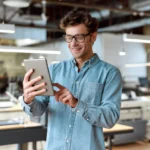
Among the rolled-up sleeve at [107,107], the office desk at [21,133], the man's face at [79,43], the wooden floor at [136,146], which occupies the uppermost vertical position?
the man's face at [79,43]

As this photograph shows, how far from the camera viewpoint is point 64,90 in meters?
1.26

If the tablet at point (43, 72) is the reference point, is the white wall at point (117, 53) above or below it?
below

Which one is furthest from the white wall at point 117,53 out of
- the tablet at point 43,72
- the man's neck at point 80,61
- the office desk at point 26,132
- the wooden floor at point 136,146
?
the tablet at point 43,72

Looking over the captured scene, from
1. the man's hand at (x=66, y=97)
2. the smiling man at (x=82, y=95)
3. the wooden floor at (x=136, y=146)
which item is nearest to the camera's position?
the man's hand at (x=66, y=97)

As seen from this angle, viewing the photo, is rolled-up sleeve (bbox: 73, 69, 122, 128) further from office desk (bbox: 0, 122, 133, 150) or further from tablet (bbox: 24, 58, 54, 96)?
office desk (bbox: 0, 122, 133, 150)

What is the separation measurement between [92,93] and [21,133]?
7.58ft

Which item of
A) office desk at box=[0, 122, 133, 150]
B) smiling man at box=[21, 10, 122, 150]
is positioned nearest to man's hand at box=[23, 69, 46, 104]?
smiling man at box=[21, 10, 122, 150]

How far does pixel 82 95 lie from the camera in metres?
1.39

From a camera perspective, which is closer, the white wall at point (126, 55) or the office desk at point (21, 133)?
the office desk at point (21, 133)

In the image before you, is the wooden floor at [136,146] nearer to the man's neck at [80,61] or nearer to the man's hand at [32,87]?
the man's neck at [80,61]

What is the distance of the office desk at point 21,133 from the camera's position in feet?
11.1

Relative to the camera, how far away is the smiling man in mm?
1359

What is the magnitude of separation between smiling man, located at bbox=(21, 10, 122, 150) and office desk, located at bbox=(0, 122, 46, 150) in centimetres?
206

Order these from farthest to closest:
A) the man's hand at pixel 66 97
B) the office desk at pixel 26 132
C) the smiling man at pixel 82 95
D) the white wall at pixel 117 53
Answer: the white wall at pixel 117 53
the office desk at pixel 26 132
the smiling man at pixel 82 95
the man's hand at pixel 66 97
